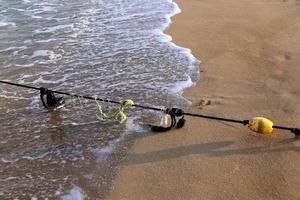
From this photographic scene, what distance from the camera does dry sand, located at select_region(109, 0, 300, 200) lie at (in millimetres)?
3736

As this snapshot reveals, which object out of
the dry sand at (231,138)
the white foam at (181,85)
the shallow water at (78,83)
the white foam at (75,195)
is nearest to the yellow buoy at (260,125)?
the dry sand at (231,138)

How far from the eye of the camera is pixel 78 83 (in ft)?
20.1

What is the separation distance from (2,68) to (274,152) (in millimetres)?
4700

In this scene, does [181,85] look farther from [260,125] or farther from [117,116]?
[260,125]

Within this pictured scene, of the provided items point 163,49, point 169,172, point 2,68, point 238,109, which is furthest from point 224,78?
point 2,68

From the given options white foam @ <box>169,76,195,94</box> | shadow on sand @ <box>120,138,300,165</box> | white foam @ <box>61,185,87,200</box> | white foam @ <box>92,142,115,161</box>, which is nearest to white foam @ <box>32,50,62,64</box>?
white foam @ <box>169,76,195,94</box>

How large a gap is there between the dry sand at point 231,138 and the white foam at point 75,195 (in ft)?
0.91

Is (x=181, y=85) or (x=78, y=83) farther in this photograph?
(x=78, y=83)

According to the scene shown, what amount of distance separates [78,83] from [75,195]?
2590 millimetres

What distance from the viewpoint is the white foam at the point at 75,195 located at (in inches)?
148

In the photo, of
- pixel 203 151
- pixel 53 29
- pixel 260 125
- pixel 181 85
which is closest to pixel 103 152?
pixel 203 151

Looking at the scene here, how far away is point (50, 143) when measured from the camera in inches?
183

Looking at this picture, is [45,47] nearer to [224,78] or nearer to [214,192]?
[224,78]

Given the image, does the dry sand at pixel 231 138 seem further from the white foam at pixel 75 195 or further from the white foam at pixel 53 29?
the white foam at pixel 53 29
